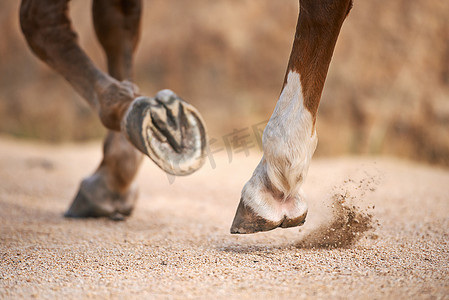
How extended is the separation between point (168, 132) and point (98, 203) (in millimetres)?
821

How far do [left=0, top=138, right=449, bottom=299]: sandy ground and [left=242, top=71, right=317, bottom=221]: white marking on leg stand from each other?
143 millimetres

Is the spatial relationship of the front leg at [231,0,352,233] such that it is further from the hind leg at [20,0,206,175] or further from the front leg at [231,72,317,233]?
the hind leg at [20,0,206,175]

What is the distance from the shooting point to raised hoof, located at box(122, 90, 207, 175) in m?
1.45

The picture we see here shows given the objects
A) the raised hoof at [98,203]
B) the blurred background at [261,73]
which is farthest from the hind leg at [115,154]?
the blurred background at [261,73]

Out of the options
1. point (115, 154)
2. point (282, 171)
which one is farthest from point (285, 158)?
point (115, 154)

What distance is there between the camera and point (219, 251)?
1434 millimetres

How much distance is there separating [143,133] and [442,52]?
11.7 feet

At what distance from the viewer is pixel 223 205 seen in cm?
250

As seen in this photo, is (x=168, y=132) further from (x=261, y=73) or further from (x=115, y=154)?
(x=261, y=73)

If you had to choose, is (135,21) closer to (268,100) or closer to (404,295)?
(404,295)

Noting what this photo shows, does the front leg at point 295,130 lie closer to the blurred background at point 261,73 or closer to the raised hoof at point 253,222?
the raised hoof at point 253,222

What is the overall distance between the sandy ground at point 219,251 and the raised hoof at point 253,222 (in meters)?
0.08

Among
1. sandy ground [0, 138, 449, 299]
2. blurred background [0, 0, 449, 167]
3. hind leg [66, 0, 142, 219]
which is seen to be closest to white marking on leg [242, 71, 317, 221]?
sandy ground [0, 138, 449, 299]

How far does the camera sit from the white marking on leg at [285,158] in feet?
4.49
